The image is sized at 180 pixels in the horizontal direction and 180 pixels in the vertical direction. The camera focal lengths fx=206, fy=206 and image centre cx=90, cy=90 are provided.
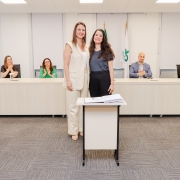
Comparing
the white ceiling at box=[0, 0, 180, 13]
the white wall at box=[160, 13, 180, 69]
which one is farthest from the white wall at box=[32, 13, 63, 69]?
the white wall at box=[160, 13, 180, 69]

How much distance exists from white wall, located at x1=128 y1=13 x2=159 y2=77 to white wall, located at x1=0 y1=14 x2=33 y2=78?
319cm

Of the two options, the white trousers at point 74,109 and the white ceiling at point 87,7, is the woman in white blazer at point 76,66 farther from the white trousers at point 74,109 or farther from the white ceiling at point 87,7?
the white ceiling at point 87,7

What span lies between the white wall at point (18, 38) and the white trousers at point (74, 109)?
14.2 ft

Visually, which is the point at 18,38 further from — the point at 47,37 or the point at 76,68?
the point at 76,68

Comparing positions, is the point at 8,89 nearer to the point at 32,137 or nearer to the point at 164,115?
the point at 32,137

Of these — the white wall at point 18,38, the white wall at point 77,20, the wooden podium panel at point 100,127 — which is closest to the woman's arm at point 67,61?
the wooden podium panel at point 100,127

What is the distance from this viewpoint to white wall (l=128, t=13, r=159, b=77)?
20.8 ft

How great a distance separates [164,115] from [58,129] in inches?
78.3

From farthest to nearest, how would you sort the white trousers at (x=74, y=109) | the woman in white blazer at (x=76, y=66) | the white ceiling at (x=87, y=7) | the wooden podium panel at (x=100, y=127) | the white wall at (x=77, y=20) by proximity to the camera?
1. the white wall at (x=77, y=20)
2. the white ceiling at (x=87, y=7)
3. the white trousers at (x=74, y=109)
4. the woman in white blazer at (x=76, y=66)
5. the wooden podium panel at (x=100, y=127)

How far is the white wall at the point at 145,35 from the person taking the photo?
635 cm

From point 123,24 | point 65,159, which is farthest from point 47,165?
point 123,24

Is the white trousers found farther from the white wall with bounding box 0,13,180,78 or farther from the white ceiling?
the white wall with bounding box 0,13,180,78

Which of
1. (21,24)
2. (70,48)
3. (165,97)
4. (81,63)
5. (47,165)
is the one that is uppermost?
(21,24)

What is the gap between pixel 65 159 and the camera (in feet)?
7.28
